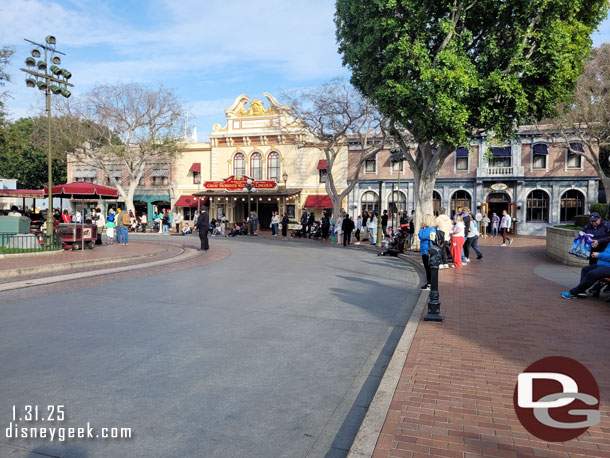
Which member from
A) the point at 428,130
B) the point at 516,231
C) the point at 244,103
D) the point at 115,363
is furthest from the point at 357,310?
the point at 244,103

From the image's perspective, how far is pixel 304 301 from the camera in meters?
8.20

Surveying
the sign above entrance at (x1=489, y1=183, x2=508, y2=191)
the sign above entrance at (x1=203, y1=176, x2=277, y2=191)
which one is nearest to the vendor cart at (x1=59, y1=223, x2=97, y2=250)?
the sign above entrance at (x1=203, y1=176, x2=277, y2=191)

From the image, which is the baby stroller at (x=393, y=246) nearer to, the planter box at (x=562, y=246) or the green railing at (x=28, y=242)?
the planter box at (x=562, y=246)

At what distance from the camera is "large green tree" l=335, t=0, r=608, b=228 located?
1374 centimetres

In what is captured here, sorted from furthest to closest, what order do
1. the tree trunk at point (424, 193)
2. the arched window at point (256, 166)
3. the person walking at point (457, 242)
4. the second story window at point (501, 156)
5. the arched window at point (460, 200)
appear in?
the arched window at point (256, 166), the arched window at point (460, 200), the second story window at point (501, 156), the tree trunk at point (424, 193), the person walking at point (457, 242)

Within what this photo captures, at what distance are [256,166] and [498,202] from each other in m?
20.1

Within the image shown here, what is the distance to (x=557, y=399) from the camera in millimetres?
3779

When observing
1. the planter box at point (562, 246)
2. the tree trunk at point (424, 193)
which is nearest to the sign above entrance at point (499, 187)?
the tree trunk at point (424, 193)

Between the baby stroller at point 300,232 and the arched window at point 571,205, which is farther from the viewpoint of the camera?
the arched window at point 571,205

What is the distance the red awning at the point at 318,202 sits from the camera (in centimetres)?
3575

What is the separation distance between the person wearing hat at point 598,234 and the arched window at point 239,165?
32.7m

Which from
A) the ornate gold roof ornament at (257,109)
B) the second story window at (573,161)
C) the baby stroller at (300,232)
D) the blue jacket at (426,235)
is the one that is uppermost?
the ornate gold roof ornament at (257,109)

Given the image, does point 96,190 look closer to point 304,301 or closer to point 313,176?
point 304,301

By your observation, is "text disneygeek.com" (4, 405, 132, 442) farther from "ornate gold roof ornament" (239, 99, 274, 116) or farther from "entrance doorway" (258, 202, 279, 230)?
"ornate gold roof ornament" (239, 99, 274, 116)
